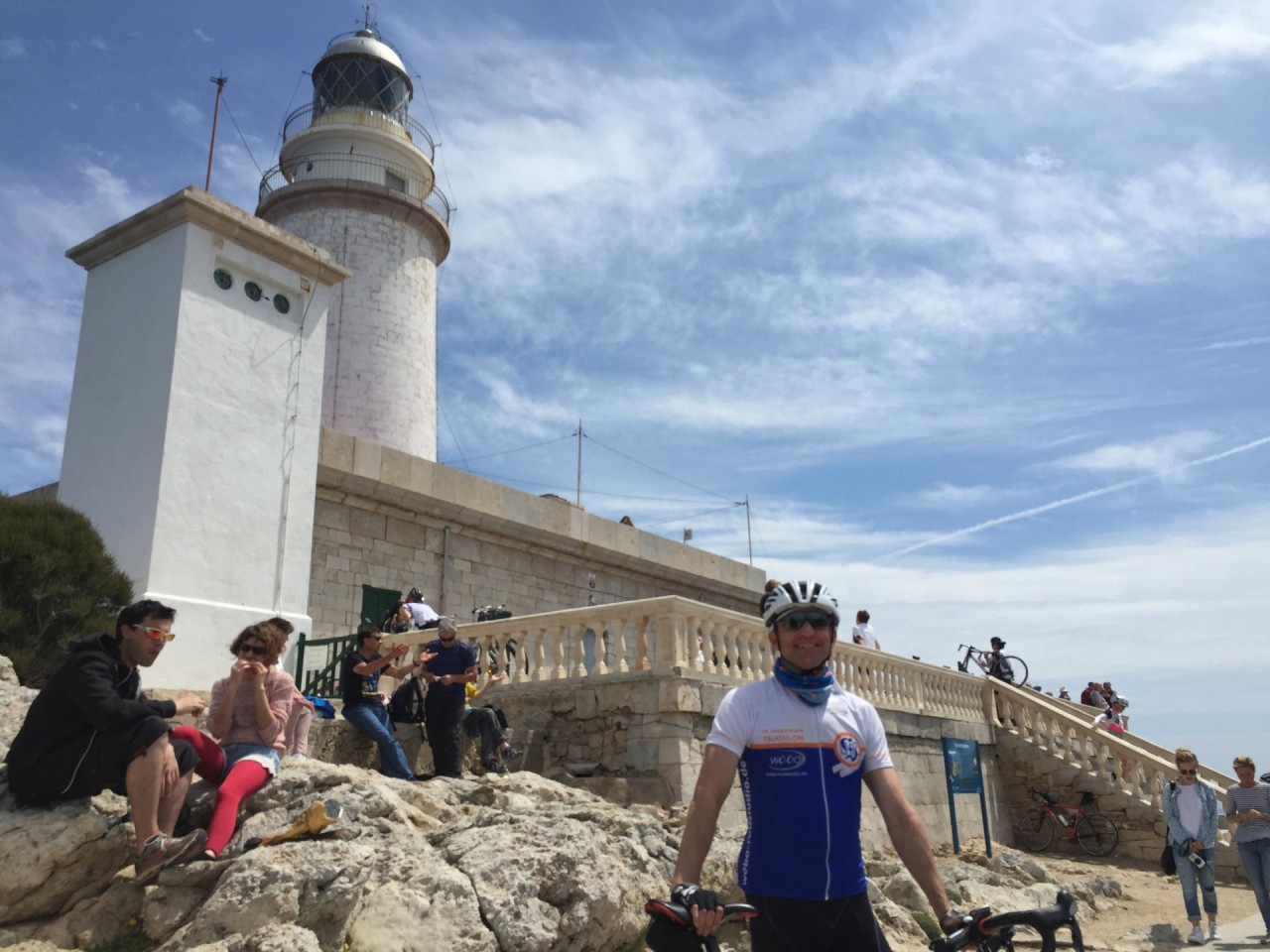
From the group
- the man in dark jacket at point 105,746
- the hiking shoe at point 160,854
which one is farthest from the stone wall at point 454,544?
the hiking shoe at point 160,854

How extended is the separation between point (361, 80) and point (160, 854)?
71.0 feet

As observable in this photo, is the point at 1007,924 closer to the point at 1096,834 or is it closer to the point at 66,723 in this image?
the point at 66,723

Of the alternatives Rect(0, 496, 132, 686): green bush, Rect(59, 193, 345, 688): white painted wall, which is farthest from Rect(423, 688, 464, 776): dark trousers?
Rect(59, 193, 345, 688): white painted wall

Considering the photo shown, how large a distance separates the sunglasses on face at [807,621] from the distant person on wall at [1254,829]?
22.9ft

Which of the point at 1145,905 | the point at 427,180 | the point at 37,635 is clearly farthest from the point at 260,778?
the point at 427,180

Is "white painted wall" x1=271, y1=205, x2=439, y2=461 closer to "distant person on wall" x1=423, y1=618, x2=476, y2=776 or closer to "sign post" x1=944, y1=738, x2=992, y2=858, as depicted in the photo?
"distant person on wall" x1=423, y1=618, x2=476, y2=776

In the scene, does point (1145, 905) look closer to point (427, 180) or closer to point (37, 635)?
point (37, 635)

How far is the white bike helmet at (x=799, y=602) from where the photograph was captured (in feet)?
9.86

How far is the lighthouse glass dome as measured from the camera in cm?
2266

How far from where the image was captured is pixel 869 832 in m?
11.1

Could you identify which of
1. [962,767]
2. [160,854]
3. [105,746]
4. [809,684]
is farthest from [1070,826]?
[105,746]

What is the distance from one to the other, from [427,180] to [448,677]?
16498mm

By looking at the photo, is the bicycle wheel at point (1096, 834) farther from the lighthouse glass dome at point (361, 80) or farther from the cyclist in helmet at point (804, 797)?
the lighthouse glass dome at point (361, 80)

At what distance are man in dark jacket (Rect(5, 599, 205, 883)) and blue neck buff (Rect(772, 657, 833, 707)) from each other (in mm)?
3071
